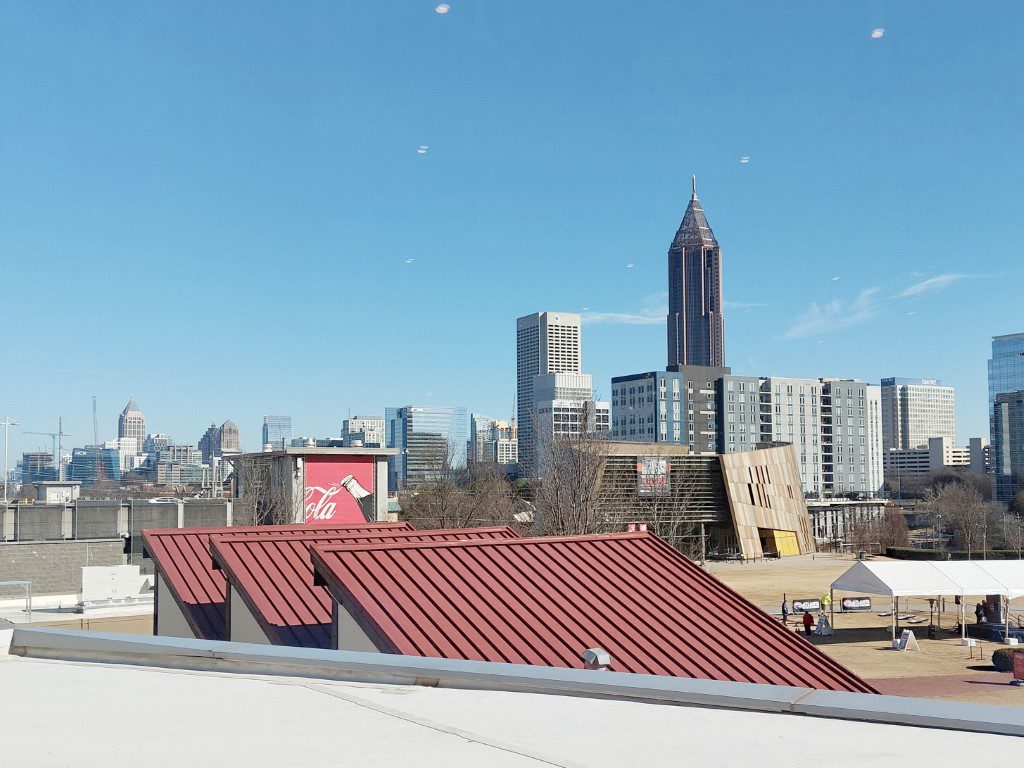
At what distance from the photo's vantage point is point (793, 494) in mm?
98062

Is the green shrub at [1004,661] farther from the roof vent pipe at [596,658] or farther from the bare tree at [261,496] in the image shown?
the bare tree at [261,496]

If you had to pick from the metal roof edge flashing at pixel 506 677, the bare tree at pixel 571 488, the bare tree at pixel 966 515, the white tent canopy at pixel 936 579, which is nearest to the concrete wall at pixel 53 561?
the bare tree at pixel 571 488

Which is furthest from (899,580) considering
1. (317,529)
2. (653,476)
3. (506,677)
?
(653,476)

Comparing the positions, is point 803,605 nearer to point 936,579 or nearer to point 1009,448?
point 936,579

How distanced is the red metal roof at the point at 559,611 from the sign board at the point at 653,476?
64855 millimetres

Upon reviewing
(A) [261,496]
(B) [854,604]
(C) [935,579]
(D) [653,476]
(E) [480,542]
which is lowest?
(B) [854,604]

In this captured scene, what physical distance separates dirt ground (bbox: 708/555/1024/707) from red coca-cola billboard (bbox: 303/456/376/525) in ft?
68.3

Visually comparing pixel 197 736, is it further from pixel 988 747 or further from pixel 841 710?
pixel 988 747

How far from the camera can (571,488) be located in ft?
165

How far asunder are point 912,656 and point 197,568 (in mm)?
23541

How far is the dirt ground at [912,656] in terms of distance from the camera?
25.2 m

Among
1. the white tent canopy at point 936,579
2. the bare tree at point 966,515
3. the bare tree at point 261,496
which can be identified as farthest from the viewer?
the bare tree at point 966,515

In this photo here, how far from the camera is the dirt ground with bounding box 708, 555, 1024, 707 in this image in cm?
2520

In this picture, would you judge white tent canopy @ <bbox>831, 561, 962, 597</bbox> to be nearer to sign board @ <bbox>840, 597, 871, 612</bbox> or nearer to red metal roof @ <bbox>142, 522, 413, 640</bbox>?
sign board @ <bbox>840, 597, 871, 612</bbox>
